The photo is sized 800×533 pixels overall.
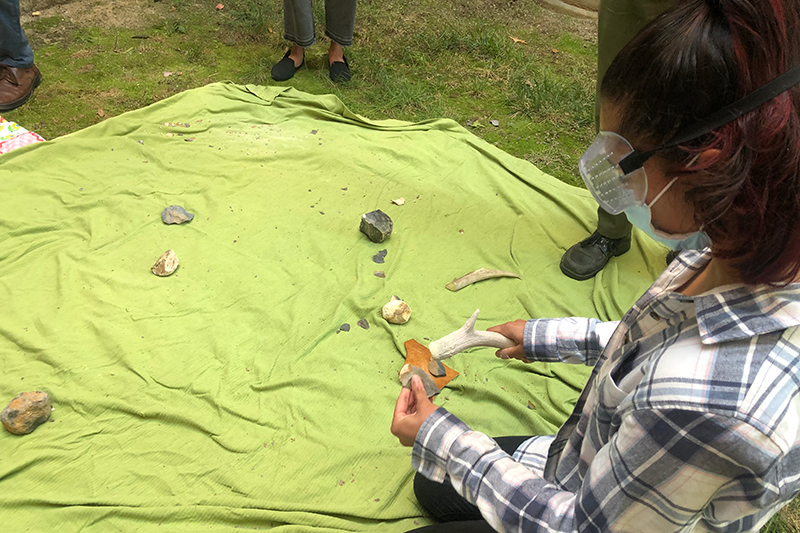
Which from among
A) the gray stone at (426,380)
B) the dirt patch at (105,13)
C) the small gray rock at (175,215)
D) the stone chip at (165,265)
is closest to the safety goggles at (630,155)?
the gray stone at (426,380)

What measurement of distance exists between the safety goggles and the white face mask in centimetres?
2

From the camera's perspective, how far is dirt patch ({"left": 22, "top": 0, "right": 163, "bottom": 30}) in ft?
15.4

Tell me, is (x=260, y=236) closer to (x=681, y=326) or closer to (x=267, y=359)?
(x=267, y=359)

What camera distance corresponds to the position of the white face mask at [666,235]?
3.39 ft

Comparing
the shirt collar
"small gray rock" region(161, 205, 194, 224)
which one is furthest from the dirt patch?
the shirt collar

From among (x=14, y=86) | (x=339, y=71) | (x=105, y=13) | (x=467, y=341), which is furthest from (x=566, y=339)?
(x=105, y=13)

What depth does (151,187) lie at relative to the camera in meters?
3.02

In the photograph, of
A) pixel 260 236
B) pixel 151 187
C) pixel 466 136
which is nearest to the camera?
pixel 260 236

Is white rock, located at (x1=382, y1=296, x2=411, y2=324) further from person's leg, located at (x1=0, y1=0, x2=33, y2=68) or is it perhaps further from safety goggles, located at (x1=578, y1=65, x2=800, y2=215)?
person's leg, located at (x1=0, y1=0, x2=33, y2=68)

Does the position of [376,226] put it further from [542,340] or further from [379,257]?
[542,340]

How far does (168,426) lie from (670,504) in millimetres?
1730

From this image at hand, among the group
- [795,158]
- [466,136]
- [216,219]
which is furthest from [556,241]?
[795,158]

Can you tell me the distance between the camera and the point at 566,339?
4.98 feet

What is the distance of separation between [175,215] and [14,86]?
1.82m
